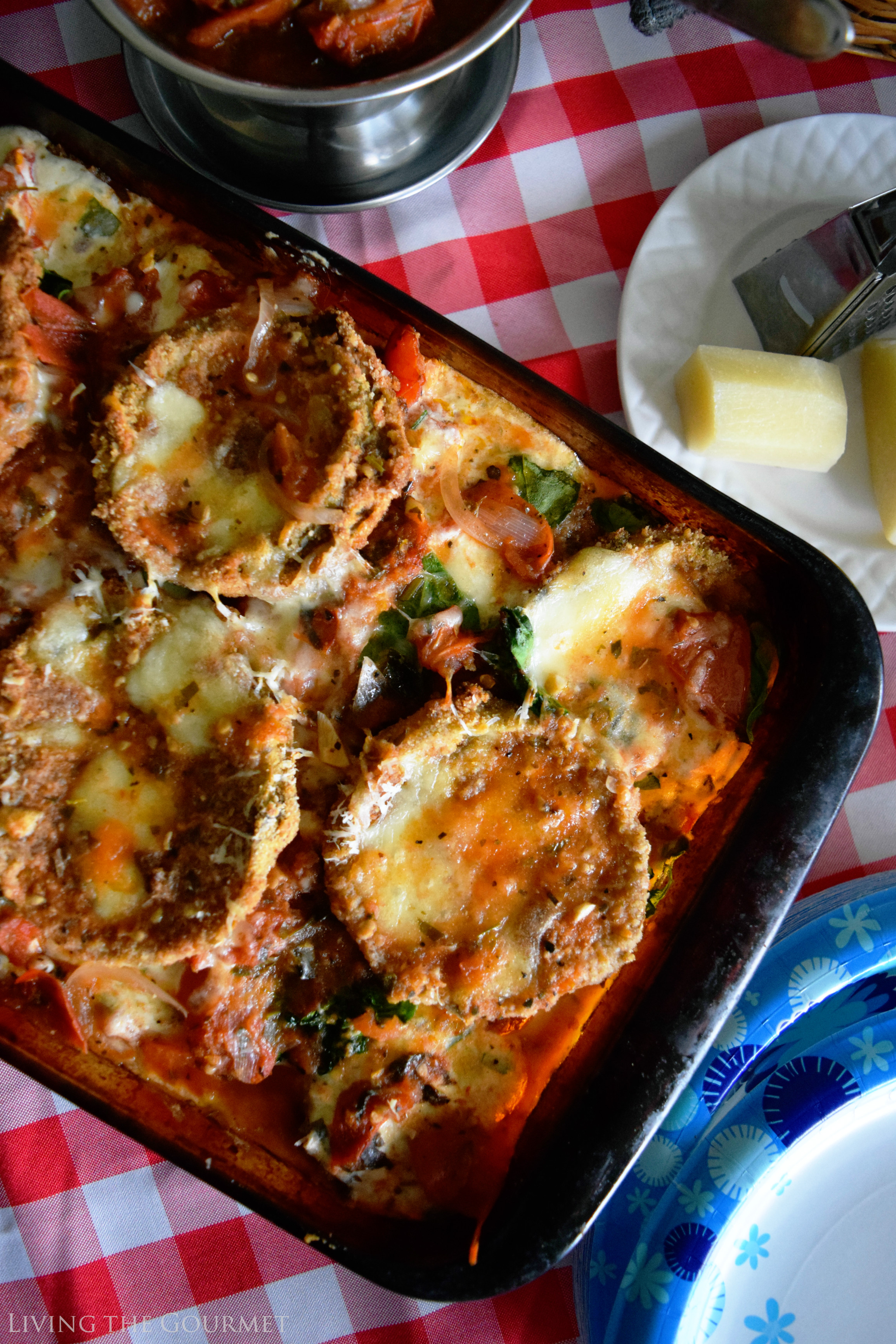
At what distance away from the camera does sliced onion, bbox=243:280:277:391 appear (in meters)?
1.81

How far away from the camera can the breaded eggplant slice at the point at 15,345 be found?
174cm

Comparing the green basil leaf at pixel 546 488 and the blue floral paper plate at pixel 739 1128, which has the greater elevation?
the green basil leaf at pixel 546 488

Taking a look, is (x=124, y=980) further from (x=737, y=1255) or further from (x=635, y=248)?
(x=635, y=248)

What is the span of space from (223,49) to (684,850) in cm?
174

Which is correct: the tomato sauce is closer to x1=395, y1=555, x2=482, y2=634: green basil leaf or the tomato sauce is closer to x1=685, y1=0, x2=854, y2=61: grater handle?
x1=685, y1=0, x2=854, y2=61: grater handle

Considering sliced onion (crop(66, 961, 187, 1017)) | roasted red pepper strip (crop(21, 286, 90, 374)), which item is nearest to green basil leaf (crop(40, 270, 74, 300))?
roasted red pepper strip (crop(21, 286, 90, 374))

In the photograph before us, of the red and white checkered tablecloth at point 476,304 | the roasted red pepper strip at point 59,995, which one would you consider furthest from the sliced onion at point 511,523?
the roasted red pepper strip at point 59,995

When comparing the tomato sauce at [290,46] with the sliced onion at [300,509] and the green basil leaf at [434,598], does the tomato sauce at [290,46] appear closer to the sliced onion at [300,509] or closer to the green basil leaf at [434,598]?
the sliced onion at [300,509]

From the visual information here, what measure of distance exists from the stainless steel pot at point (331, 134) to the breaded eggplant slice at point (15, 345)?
1.72 ft

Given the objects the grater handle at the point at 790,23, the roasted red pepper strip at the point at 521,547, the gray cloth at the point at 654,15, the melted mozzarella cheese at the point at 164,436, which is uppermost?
the grater handle at the point at 790,23

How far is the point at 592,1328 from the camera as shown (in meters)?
2.16

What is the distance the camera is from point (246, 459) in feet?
5.79

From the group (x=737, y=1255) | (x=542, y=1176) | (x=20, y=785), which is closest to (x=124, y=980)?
(x=20, y=785)

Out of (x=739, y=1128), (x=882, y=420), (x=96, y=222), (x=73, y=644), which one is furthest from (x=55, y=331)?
(x=739, y=1128)
